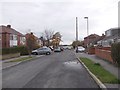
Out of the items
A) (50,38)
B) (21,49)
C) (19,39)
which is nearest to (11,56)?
(21,49)

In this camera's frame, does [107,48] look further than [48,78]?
Yes

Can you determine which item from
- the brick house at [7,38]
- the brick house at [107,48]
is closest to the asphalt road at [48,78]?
the brick house at [107,48]

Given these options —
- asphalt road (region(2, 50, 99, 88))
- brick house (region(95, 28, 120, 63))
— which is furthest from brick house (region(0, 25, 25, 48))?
asphalt road (region(2, 50, 99, 88))

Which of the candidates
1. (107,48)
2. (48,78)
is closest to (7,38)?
(107,48)

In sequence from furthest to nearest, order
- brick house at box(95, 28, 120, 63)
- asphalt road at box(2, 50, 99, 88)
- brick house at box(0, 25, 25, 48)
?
brick house at box(0, 25, 25, 48) < brick house at box(95, 28, 120, 63) < asphalt road at box(2, 50, 99, 88)

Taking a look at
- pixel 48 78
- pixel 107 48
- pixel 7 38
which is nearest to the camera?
pixel 48 78

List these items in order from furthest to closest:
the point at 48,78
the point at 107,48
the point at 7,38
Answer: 1. the point at 7,38
2. the point at 107,48
3. the point at 48,78

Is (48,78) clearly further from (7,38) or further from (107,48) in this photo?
(7,38)

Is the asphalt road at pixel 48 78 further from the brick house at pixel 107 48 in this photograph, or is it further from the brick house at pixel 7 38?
the brick house at pixel 7 38

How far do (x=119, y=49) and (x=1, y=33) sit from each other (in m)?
57.7

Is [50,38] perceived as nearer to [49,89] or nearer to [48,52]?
[48,52]

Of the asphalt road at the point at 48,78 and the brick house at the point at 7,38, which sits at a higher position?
the brick house at the point at 7,38

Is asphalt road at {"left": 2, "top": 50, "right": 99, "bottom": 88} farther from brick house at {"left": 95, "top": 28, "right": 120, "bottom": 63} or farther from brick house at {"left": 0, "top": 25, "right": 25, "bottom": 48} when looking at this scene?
brick house at {"left": 0, "top": 25, "right": 25, "bottom": 48}

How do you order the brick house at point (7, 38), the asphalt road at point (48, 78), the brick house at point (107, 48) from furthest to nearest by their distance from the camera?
the brick house at point (7, 38) < the brick house at point (107, 48) < the asphalt road at point (48, 78)
